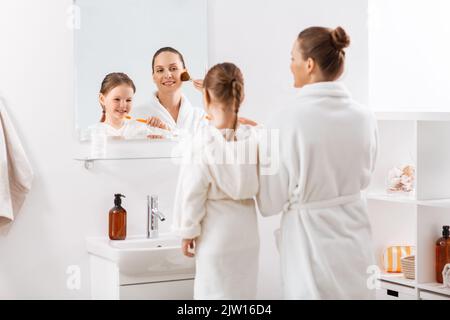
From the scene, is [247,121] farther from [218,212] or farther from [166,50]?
[218,212]

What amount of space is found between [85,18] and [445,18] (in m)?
1.90

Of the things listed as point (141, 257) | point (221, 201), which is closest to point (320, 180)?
point (221, 201)

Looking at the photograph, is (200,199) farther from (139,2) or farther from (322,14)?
(322,14)

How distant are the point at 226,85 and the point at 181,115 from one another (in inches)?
30.2

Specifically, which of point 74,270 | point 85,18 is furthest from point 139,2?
point 74,270

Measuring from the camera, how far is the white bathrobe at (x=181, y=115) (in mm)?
2934

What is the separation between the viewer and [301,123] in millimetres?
2217

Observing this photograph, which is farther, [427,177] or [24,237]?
[427,177]

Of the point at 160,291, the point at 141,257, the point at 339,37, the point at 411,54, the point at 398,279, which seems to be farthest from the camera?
the point at 411,54

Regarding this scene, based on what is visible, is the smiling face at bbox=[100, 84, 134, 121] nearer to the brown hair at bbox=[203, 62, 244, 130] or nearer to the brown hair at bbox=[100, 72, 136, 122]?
the brown hair at bbox=[100, 72, 136, 122]

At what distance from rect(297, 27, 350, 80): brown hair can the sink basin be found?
0.88 metres

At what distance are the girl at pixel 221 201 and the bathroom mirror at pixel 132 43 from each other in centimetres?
68

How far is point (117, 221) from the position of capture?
283cm

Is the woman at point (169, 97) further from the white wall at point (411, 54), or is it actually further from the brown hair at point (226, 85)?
the white wall at point (411, 54)
